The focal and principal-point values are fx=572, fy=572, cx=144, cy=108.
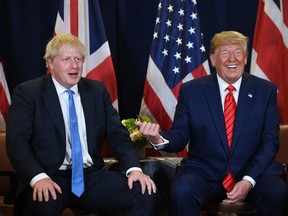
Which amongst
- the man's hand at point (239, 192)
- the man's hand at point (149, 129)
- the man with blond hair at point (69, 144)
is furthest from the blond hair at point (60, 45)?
the man's hand at point (239, 192)

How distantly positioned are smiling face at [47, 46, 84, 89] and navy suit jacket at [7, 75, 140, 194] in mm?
116

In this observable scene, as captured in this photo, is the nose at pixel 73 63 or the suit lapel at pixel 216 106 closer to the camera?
the nose at pixel 73 63

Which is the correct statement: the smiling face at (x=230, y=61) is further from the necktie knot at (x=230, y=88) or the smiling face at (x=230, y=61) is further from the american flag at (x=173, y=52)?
the american flag at (x=173, y=52)

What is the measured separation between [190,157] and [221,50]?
0.77 meters

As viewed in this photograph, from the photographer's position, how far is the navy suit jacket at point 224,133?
149 inches

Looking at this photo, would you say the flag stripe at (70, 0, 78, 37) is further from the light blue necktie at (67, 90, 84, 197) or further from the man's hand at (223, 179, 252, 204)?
the man's hand at (223, 179, 252, 204)

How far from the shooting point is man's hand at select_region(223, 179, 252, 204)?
11.7ft

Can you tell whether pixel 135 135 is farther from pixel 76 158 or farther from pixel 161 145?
pixel 76 158

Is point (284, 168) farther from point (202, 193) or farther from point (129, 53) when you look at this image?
point (129, 53)

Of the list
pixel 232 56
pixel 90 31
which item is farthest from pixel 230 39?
pixel 90 31

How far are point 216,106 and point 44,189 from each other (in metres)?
1.32

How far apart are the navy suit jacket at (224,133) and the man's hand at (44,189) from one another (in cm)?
88

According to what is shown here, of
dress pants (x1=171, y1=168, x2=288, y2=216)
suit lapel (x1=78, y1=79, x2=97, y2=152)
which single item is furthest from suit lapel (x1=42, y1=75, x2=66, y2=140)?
dress pants (x1=171, y1=168, x2=288, y2=216)

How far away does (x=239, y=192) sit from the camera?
3555mm
